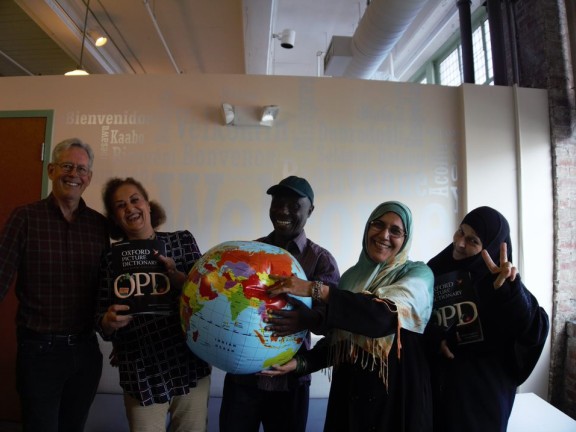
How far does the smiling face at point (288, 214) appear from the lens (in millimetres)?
1524

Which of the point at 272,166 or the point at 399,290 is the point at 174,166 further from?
the point at 399,290

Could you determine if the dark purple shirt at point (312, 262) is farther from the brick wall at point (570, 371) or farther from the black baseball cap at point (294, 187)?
the brick wall at point (570, 371)

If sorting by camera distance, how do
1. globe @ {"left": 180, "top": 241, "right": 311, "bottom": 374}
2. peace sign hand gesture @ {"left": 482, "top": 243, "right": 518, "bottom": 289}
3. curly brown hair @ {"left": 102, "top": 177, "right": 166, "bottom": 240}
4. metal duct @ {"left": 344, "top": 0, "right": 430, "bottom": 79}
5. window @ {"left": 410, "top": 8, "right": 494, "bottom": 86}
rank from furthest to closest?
window @ {"left": 410, "top": 8, "right": 494, "bottom": 86}, metal duct @ {"left": 344, "top": 0, "right": 430, "bottom": 79}, curly brown hair @ {"left": 102, "top": 177, "right": 166, "bottom": 240}, peace sign hand gesture @ {"left": 482, "top": 243, "right": 518, "bottom": 289}, globe @ {"left": 180, "top": 241, "right": 311, "bottom": 374}

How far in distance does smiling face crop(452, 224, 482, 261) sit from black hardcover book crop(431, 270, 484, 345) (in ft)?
0.35

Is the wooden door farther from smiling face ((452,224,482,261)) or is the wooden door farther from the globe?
smiling face ((452,224,482,261))

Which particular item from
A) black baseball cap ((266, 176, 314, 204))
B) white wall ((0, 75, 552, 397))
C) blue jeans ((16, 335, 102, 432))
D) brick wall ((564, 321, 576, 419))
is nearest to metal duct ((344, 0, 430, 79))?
white wall ((0, 75, 552, 397))

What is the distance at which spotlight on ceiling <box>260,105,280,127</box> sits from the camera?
2893 mm

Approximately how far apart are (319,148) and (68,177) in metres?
1.93

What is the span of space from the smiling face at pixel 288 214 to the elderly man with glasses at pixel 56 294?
0.77 metres

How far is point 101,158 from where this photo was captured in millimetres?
2920

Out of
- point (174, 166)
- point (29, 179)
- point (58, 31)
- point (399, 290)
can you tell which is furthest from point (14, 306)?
point (58, 31)

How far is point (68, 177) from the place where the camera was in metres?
1.54

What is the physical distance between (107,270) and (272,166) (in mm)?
1823

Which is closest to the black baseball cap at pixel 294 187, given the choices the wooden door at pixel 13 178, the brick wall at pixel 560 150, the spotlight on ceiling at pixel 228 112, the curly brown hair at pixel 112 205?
the curly brown hair at pixel 112 205
